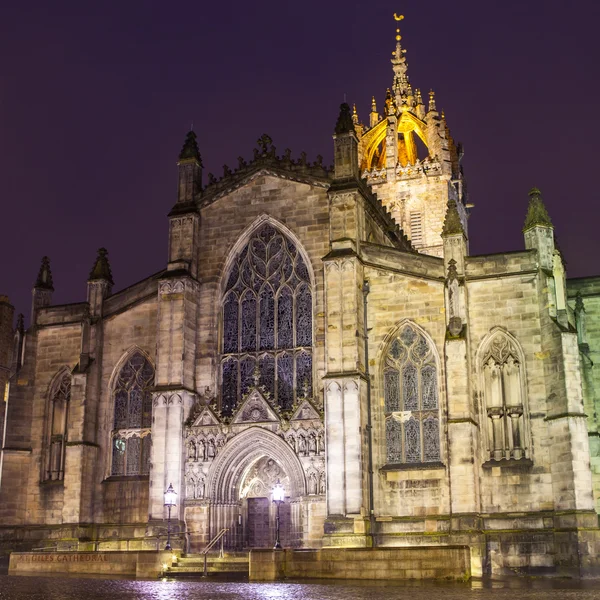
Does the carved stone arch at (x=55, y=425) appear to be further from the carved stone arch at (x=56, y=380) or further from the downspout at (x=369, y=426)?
the downspout at (x=369, y=426)

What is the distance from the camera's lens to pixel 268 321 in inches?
1420

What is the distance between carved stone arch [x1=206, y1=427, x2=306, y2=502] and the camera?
33594 mm

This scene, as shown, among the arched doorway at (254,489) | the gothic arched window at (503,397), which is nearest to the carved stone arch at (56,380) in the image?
the arched doorway at (254,489)

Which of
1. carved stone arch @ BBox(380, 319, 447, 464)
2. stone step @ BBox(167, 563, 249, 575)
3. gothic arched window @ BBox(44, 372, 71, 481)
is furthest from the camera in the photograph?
gothic arched window @ BBox(44, 372, 71, 481)

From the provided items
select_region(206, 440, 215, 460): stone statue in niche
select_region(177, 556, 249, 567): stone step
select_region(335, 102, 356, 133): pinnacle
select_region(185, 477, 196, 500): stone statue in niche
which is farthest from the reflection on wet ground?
select_region(335, 102, 356, 133): pinnacle

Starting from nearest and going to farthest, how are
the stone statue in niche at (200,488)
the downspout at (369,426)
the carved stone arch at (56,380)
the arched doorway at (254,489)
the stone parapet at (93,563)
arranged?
the stone parapet at (93,563)
the downspout at (369,426)
the arched doorway at (254,489)
the stone statue in niche at (200,488)
the carved stone arch at (56,380)

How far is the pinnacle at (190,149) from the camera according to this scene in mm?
38594

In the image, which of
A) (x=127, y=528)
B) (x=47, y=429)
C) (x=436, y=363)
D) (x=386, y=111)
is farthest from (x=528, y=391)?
(x=386, y=111)

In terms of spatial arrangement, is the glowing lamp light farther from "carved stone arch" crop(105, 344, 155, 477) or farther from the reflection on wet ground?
the reflection on wet ground

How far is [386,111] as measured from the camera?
6150 centimetres

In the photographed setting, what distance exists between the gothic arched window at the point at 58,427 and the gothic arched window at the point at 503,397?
1774 centimetres

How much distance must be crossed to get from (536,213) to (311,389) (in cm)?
1075

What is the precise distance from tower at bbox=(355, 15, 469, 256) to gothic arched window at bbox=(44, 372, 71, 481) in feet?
82.3

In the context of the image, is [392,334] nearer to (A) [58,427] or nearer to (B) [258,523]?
(B) [258,523]
